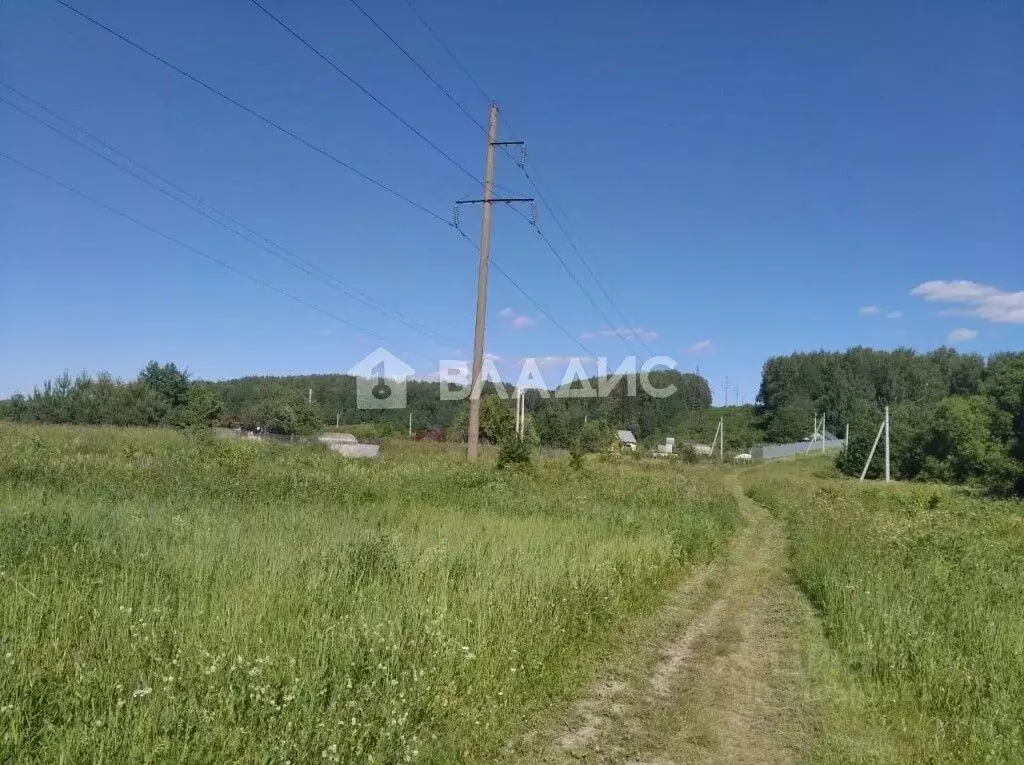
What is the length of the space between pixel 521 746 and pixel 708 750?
1252 millimetres

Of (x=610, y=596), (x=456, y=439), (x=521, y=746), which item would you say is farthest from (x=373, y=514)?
(x=456, y=439)

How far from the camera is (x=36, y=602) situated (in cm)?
479

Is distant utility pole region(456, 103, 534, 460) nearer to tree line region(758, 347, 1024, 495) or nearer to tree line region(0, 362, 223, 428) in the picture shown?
tree line region(0, 362, 223, 428)

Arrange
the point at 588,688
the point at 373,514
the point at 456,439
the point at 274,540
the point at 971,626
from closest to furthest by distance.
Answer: the point at 588,688 < the point at 971,626 < the point at 274,540 < the point at 373,514 < the point at 456,439

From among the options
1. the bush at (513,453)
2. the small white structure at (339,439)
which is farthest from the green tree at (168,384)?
the bush at (513,453)

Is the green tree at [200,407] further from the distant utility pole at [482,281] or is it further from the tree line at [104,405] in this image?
the distant utility pole at [482,281]

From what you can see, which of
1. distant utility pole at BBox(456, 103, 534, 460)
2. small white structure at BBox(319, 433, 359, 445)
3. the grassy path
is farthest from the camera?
small white structure at BBox(319, 433, 359, 445)

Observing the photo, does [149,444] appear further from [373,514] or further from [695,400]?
[695,400]

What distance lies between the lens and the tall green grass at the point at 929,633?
4.48m

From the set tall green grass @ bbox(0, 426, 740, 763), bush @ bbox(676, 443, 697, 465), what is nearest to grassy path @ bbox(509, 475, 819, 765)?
tall green grass @ bbox(0, 426, 740, 763)

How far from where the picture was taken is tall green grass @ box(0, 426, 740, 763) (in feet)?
11.1

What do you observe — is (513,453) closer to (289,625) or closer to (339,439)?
(289,625)

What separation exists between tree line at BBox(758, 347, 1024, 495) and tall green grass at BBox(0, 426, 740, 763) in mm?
53358

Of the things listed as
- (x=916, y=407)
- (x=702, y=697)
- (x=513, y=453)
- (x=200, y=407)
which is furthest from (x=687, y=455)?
(x=702, y=697)
